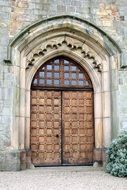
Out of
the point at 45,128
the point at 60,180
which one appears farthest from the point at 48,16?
the point at 60,180

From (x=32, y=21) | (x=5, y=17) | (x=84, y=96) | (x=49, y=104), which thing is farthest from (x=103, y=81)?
(x=5, y=17)

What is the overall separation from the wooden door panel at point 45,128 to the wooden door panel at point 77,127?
205 millimetres

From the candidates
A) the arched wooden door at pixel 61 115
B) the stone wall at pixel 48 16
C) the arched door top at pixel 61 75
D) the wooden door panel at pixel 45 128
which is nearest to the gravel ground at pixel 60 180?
the wooden door panel at pixel 45 128

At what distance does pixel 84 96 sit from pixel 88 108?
1.22 ft

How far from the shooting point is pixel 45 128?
366 inches

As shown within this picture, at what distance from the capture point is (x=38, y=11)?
29.9ft

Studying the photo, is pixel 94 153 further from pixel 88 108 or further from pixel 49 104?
pixel 49 104

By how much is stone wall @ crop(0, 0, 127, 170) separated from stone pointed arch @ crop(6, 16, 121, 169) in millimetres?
164

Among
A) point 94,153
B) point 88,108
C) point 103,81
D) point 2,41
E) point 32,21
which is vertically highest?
point 32,21

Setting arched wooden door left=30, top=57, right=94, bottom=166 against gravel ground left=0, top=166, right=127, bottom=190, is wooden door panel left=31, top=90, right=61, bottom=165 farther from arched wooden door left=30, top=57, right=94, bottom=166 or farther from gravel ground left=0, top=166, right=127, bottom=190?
gravel ground left=0, top=166, right=127, bottom=190

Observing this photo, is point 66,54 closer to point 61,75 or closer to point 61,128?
point 61,75

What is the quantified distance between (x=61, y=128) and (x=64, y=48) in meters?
2.32

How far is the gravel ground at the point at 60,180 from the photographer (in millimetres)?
6348

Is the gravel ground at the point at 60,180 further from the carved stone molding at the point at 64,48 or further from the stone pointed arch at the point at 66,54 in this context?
the carved stone molding at the point at 64,48
